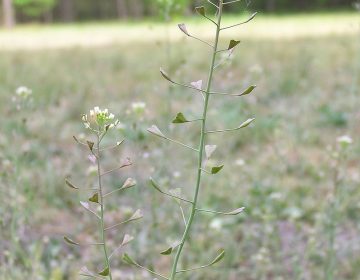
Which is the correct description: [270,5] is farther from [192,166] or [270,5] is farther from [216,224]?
[216,224]

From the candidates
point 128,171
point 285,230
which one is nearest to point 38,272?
point 285,230

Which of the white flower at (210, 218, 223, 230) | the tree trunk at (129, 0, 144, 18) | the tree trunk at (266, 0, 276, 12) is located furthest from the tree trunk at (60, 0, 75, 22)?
the white flower at (210, 218, 223, 230)

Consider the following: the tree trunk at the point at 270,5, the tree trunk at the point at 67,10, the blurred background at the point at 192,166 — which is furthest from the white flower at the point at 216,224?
the tree trunk at the point at 67,10

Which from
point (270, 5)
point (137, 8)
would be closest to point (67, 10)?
point (137, 8)

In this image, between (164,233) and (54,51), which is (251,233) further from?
(54,51)

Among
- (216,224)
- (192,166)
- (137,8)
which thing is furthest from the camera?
(137,8)

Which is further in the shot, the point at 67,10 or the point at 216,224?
the point at 67,10

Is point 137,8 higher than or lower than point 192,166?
lower

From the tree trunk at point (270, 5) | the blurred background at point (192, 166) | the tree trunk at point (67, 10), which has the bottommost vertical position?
the tree trunk at point (67, 10)

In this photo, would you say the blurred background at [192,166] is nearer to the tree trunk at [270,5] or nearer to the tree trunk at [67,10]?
the tree trunk at [270,5]
